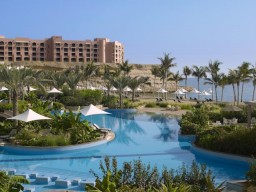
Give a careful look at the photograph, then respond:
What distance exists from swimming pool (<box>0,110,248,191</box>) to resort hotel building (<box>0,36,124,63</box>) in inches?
3875

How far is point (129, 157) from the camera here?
18219 millimetres

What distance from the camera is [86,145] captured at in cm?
1998

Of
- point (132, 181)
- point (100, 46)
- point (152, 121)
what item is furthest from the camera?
point (100, 46)

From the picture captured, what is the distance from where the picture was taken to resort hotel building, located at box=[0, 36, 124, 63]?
11669 centimetres

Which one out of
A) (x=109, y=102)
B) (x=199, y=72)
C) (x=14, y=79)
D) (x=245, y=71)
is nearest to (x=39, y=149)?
(x=14, y=79)

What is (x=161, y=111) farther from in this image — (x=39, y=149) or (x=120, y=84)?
(x=39, y=149)

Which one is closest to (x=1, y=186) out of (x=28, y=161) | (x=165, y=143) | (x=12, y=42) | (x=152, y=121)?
(x=28, y=161)

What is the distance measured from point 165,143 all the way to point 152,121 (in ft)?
32.8

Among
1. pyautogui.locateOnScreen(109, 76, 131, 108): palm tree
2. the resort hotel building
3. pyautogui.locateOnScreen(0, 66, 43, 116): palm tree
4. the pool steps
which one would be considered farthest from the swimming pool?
the resort hotel building

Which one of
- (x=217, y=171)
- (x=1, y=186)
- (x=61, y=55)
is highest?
(x=61, y=55)

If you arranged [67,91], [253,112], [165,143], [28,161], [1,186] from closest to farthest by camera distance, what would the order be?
[1,186], [28,161], [165,143], [253,112], [67,91]

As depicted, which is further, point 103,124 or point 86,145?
point 103,124

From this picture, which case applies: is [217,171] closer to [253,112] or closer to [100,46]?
[253,112]

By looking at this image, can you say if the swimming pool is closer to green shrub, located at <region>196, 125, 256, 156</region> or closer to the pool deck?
Answer: green shrub, located at <region>196, 125, 256, 156</region>
